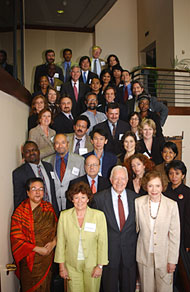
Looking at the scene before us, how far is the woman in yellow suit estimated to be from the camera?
110 inches

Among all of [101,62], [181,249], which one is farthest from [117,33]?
[181,249]

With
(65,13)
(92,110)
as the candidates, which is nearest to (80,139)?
(92,110)

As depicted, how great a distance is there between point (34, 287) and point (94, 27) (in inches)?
394

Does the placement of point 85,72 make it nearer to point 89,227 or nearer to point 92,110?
point 92,110

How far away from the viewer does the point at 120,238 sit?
2922 millimetres

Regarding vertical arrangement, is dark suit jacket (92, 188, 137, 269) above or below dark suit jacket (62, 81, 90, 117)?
below

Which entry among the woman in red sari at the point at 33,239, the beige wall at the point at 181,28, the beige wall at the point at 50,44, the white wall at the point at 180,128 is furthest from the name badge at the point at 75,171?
the beige wall at the point at 50,44

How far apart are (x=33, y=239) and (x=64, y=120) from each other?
2.12 metres

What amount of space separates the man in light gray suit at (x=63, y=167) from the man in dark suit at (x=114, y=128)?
2.58 ft

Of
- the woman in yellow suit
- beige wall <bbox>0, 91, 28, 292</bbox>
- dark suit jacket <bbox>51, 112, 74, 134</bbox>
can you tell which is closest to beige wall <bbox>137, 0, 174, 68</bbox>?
dark suit jacket <bbox>51, 112, 74, 134</bbox>

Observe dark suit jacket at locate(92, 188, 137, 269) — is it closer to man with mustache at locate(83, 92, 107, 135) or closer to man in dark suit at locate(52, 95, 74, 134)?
man in dark suit at locate(52, 95, 74, 134)

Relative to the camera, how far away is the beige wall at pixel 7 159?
2717mm

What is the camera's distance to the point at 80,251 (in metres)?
2.82

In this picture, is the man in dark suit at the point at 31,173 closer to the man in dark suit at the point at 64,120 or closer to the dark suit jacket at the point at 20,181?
the dark suit jacket at the point at 20,181
